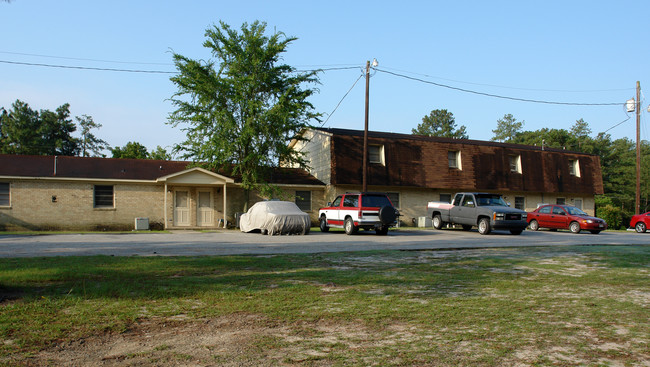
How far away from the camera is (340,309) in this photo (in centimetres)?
596

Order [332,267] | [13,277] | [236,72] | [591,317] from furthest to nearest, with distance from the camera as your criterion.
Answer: [236,72], [332,267], [13,277], [591,317]

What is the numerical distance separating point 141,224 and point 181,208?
9.21 ft

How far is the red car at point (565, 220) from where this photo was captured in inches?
998

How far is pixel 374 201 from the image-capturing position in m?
21.5

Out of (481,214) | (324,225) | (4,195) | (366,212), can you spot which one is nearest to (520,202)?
(481,214)

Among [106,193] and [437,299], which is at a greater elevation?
[106,193]

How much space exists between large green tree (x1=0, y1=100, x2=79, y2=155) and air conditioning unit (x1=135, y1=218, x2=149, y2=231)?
134 feet

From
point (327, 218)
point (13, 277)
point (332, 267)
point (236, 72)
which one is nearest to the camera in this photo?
point (13, 277)

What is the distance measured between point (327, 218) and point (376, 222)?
334cm

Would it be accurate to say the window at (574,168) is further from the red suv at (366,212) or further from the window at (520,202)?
the red suv at (366,212)

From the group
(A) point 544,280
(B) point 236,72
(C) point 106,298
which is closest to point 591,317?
(A) point 544,280

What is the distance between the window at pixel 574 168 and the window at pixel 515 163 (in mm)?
5872

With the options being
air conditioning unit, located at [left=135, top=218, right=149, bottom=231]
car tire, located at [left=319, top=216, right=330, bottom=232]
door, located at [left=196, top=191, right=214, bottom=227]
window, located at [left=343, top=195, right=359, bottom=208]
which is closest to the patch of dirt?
window, located at [left=343, top=195, right=359, bottom=208]

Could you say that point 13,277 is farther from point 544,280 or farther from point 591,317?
point 544,280
